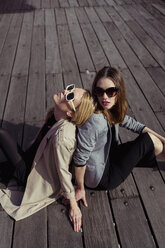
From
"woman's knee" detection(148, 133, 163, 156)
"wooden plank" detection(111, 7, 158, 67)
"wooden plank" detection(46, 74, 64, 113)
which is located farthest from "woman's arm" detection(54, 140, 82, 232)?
"wooden plank" detection(111, 7, 158, 67)

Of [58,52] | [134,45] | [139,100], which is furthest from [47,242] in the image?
[134,45]

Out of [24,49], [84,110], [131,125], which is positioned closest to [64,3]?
[24,49]

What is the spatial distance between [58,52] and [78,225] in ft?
10.6

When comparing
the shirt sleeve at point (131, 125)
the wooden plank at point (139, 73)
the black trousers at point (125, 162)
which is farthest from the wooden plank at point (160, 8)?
the black trousers at point (125, 162)

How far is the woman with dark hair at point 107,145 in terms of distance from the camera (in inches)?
62.6

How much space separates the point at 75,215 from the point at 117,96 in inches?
39.1

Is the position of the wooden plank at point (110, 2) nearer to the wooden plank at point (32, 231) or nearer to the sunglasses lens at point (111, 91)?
the sunglasses lens at point (111, 91)

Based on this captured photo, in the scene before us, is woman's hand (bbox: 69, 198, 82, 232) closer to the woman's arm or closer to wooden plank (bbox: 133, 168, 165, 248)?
the woman's arm

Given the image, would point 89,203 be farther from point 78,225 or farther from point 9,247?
point 9,247

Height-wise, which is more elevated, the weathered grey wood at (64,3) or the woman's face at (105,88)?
the woman's face at (105,88)

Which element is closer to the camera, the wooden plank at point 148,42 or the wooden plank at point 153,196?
the wooden plank at point 153,196

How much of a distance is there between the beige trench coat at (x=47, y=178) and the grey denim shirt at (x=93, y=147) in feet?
0.21

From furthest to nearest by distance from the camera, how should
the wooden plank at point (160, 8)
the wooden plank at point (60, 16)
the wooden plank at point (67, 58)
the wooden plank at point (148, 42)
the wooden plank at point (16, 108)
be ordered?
the wooden plank at point (160, 8) < the wooden plank at point (60, 16) < the wooden plank at point (148, 42) < the wooden plank at point (67, 58) < the wooden plank at point (16, 108)

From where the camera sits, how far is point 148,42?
445 cm
